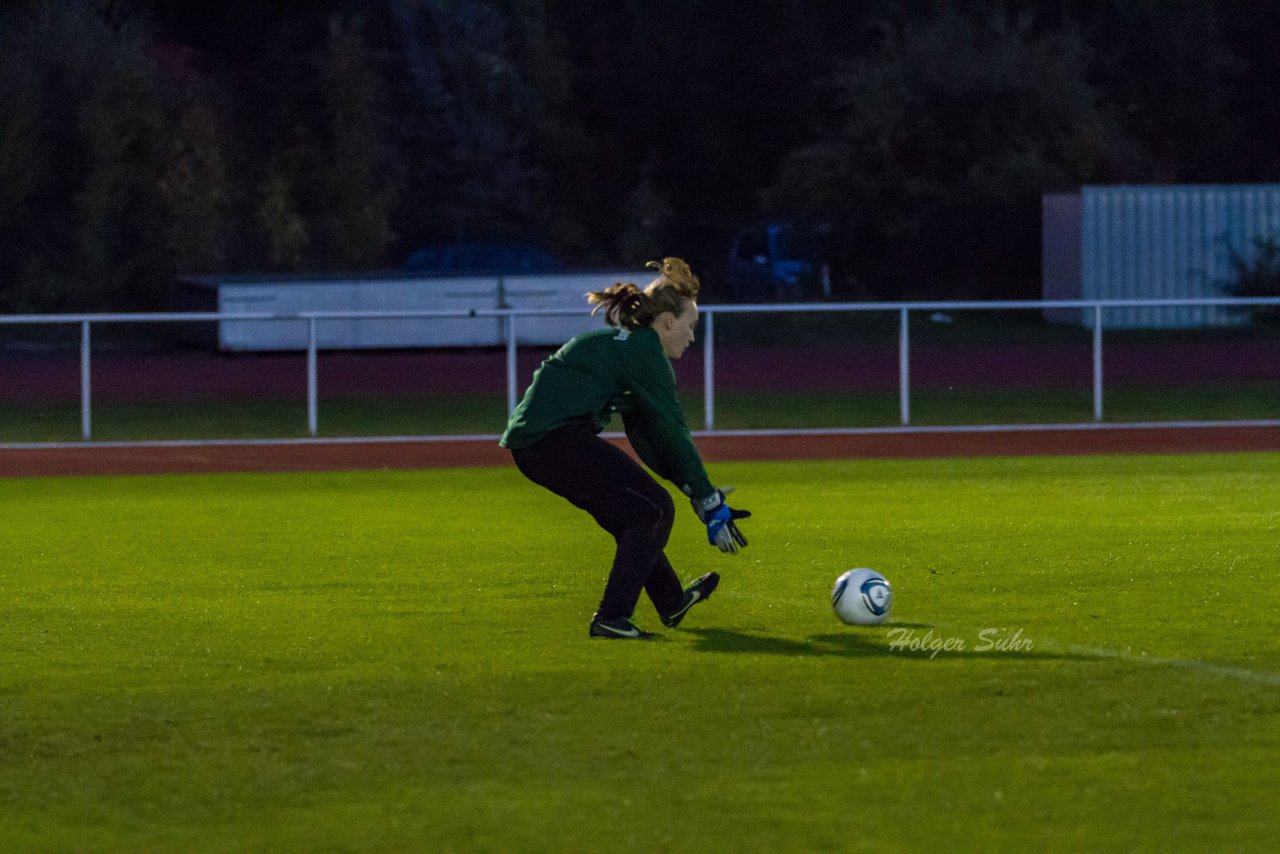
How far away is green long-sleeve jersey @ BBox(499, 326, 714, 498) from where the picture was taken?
8188 mm

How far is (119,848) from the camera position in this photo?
18.0ft

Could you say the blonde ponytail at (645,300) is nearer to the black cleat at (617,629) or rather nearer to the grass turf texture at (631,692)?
the black cleat at (617,629)

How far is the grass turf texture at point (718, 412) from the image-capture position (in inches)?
856

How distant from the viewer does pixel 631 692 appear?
741cm

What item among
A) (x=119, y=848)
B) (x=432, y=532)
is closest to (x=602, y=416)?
(x=119, y=848)

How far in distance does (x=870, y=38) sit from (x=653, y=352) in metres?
50.8

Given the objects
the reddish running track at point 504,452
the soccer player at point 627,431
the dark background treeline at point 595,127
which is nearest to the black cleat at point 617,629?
the soccer player at point 627,431

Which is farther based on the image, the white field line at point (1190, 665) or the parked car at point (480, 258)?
the parked car at point (480, 258)

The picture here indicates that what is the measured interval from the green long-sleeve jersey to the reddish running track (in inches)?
379

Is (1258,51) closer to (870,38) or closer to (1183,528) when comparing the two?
(870,38)

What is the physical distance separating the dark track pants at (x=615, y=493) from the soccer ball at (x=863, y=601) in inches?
33.5

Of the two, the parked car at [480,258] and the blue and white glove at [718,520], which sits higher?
the parked car at [480,258]

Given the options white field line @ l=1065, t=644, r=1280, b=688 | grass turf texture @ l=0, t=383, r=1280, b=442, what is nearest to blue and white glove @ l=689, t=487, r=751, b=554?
white field line @ l=1065, t=644, r=1280, b=688

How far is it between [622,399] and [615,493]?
38cm
